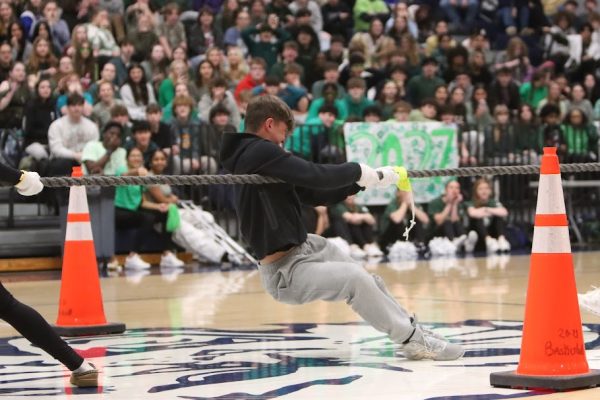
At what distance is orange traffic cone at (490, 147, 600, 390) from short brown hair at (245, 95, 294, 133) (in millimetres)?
1608

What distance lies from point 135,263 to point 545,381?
10.1 metres

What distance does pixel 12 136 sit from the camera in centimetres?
1639

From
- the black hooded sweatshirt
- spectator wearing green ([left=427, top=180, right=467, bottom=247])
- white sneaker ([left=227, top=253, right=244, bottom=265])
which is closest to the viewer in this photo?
the black hooded sweatshirt

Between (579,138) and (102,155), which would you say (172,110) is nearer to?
(102,155)

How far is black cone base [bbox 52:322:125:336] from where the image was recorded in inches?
347

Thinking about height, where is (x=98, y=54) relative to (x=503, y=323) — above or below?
above

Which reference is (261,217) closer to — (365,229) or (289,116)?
(289,116)

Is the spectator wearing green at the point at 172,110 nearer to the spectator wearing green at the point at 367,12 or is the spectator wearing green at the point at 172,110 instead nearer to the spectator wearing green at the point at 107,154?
the spectator wearing green at the point at 107,154

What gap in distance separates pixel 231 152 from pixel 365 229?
10.2m

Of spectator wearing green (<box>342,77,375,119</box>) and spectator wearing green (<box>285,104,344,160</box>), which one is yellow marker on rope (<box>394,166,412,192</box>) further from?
spectator wearing green (<box>342,77,375,119</box>)

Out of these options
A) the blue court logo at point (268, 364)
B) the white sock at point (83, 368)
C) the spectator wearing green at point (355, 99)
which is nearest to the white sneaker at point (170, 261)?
the spectator wearing green at point (355, 99)

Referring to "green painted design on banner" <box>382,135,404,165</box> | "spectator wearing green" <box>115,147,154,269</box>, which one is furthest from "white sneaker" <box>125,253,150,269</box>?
"green painted design on banner" <box>382,135,404,165</box>

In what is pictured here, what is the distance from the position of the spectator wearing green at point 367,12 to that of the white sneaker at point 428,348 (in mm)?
15625

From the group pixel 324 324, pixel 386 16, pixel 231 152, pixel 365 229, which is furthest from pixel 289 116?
pixel 386 16
